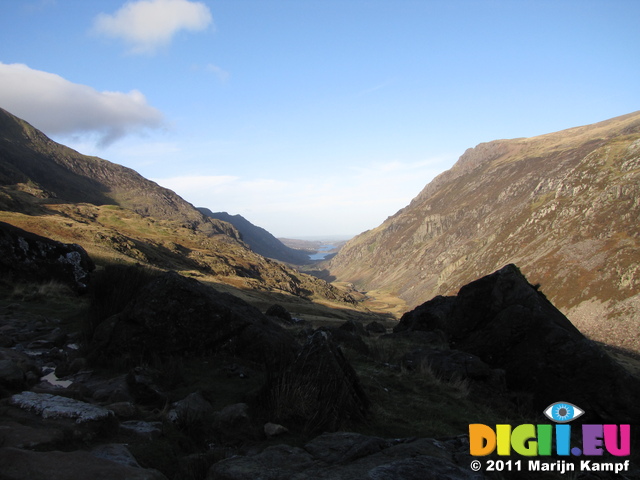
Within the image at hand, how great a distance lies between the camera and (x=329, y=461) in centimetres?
454

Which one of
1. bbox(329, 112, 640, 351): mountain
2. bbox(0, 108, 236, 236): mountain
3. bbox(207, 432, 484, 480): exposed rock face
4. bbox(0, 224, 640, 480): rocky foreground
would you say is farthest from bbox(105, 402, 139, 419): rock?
bbox(0, 108, 236, 236): mountain

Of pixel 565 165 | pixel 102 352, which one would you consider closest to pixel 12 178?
pixel 102 352

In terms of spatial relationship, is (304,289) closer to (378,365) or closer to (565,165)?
(378,365)

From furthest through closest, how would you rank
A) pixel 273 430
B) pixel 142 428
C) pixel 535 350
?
pixel 535 350 → pixel 273 430 → pixel 142 428

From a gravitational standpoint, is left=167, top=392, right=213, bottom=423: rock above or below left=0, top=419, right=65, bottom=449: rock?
below

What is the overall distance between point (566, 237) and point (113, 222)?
9940 centimetres

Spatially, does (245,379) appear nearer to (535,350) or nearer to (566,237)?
(535,350)

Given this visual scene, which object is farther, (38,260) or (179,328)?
(38,260)

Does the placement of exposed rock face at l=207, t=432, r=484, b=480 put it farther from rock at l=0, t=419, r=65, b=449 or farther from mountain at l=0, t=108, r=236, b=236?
mountain at l=0, t=108, r=236, b=236

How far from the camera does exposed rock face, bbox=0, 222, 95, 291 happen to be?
15.2 meters

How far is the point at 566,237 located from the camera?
8131 centimetres

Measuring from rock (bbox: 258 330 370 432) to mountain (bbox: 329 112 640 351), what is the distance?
59.0 m

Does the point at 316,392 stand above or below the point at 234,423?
above
